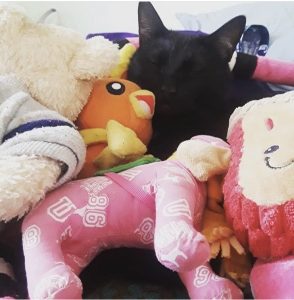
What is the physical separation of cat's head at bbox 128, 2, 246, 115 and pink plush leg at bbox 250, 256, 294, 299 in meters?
0.47

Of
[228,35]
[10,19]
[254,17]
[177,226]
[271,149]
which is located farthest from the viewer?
[254,17]

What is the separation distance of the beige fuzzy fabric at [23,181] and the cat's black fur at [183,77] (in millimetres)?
341

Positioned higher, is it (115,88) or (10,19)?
(10,19)

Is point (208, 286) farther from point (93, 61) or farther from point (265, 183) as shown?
point (93, 61)

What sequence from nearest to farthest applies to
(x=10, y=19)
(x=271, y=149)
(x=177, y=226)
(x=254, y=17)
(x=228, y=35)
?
(x=177, y=226) → (x=271, y=149) → (x=10, y=19) → (x=228, y=35) → (x=254, y=17)

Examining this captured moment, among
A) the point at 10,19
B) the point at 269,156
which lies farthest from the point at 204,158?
the point at 10,19

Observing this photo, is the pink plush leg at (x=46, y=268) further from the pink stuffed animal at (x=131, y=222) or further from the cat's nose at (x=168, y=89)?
the cat's nose at (x=168, y=89)

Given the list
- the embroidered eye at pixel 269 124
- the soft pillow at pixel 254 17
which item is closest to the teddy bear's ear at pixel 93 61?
the embroidered eye at pixel 269 124

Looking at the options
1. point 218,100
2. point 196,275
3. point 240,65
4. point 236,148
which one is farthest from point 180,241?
point 240,65

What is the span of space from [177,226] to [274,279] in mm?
156

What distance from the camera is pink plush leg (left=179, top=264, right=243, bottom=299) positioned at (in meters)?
0.62

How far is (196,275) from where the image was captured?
2.14 ft

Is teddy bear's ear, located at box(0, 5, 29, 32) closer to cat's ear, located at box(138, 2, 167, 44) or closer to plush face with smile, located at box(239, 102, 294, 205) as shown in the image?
cat's ear, located at box(138, 2, 167, 44)

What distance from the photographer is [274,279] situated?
25.2 inches
